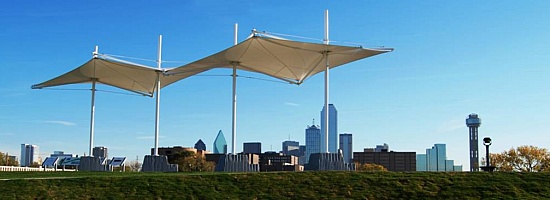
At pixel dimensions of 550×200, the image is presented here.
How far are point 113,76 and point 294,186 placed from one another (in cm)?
2740

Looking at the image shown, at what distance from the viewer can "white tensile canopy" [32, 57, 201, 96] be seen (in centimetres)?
4641

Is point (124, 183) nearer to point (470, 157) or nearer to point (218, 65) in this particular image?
point (218, 65)

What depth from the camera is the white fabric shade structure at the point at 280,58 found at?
38344 mm

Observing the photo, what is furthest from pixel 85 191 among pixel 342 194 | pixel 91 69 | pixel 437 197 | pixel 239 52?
pixel 91 69

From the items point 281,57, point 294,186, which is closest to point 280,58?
point 281,57

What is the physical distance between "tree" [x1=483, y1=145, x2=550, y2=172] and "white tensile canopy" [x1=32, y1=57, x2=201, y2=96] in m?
42.0

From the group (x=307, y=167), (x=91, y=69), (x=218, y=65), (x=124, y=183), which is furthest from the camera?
(x=91, y=69)

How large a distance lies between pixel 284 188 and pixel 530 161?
5607 cm

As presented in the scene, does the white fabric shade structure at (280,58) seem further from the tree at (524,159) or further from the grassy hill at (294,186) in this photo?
the tree at (524,159)

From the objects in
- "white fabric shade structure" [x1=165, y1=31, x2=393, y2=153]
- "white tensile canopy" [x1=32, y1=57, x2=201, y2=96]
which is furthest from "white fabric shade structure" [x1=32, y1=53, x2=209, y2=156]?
"white fabric shade structure" [x1=165, y1=31, x2=393, y2=153]

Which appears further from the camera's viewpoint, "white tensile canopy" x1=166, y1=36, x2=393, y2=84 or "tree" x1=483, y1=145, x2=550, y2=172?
"tree" x1=483, y1=145, x2=550, y2=172

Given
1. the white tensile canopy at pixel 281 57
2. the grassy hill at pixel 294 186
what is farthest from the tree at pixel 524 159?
the grassy hill at pixel 294 186

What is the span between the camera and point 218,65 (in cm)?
4422

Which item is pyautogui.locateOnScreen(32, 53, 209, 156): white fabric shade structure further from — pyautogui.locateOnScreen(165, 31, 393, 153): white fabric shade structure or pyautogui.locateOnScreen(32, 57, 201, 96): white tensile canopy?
pyautogui.locateOnScreen(165, 31, 393, 153): white fabric shade structure
